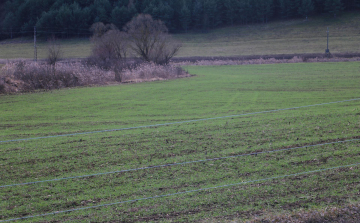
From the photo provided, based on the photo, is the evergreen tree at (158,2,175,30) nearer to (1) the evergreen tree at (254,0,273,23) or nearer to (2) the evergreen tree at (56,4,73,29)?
(1) the evergreen tree at (254,0,273,23)

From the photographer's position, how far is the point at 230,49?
3007 inches

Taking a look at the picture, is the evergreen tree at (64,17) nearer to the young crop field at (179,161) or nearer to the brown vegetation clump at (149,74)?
the brown vegetation clump at (149,74)

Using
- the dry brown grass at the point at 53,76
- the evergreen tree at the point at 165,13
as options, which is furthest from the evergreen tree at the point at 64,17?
the dry brown grass at the point at 53,76

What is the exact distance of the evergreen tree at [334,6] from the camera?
92.1m

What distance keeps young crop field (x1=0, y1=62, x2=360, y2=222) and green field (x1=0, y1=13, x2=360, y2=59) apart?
5274 cm

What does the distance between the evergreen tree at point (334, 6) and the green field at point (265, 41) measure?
7.28 feet

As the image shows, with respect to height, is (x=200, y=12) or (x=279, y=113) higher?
(x=200, y=12)

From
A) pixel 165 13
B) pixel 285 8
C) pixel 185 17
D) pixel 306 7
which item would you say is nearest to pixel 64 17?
pixel 165 13

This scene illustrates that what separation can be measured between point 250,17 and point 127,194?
10371 centimetres

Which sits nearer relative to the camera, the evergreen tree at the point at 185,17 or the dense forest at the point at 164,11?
the dense forest at the point at 164,11

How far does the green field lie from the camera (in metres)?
67.7

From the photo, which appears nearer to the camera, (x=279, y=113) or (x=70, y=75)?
(x=279, y=113)

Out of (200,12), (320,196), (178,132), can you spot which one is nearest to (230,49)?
(200,12)

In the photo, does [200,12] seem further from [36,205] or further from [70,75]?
[36,205]
